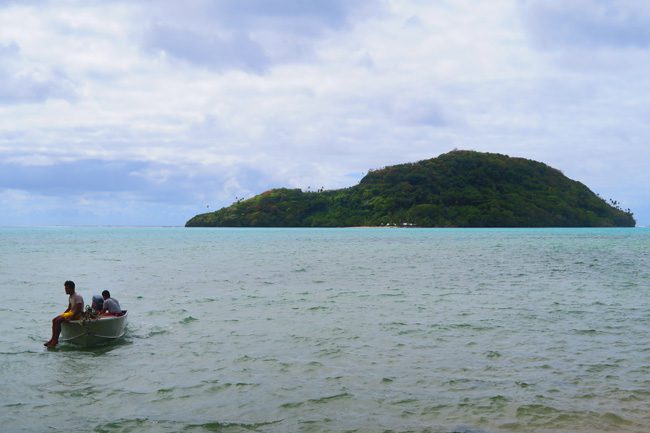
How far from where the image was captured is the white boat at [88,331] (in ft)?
63.8

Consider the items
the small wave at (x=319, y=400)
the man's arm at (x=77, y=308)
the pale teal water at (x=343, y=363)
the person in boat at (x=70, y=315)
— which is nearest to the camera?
the pale teal water at (x=343, y=363)

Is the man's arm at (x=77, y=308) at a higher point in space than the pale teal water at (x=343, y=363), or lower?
higher

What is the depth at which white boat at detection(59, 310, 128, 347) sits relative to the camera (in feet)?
63.8

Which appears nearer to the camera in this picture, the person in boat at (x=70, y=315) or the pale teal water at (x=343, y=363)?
the pale teal water at (x=343, y=363)

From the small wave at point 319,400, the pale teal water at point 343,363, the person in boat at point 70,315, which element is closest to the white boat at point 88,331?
the person in boat at point 70,315

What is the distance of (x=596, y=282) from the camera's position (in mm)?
38375

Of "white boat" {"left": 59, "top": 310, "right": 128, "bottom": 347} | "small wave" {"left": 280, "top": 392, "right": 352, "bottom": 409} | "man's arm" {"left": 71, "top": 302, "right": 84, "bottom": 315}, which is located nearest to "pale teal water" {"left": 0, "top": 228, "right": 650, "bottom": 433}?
"small wave" {"left": 280, "top": 392, "right": 352, "bottom": 409}

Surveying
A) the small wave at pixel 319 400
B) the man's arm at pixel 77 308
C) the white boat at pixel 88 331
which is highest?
the man's arm at pixel 77 308

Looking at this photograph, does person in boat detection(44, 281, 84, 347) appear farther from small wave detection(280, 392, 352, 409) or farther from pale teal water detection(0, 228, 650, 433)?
small wave detection(280, 392, 352, 409)

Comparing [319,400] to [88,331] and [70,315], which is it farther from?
[70,315]

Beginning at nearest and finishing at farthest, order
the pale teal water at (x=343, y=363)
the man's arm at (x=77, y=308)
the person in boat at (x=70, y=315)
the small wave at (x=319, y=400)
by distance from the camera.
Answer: the pale teal water at (x=343, y=363) → the small wave at (x=319, y=400) → the person in boat at (x=70, y=315) → the man's arm at (x=77, y=308)

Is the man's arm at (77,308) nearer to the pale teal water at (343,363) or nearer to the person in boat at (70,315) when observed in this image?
the person in boat at (70,315)

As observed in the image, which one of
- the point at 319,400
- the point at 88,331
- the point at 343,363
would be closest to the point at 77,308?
the point at 88,331

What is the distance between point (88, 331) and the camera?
770 inches
